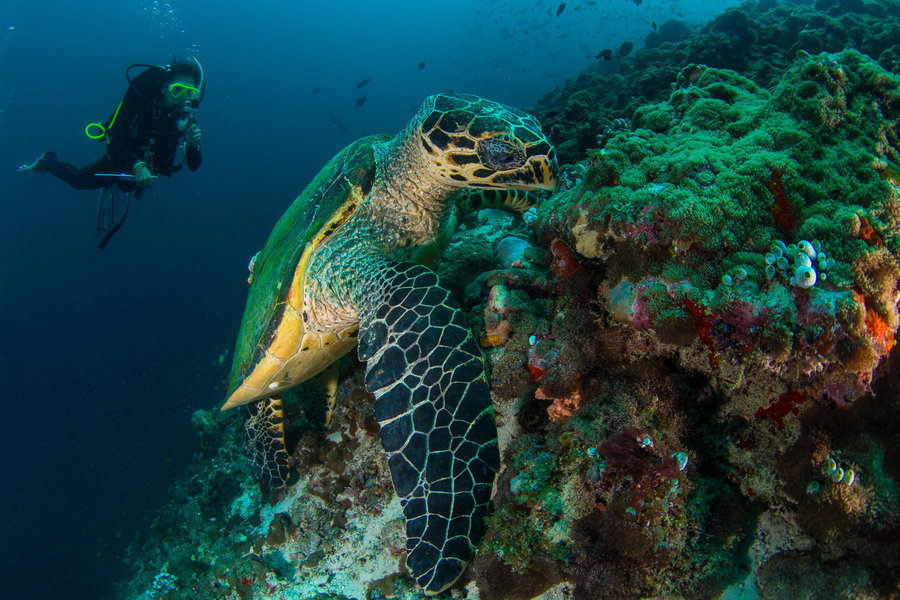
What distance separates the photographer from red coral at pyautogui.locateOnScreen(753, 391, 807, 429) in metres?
1.55

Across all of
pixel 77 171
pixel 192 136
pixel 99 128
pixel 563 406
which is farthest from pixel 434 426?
pixel 77 171

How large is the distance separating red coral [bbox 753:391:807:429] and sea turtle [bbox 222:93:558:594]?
4.11ft

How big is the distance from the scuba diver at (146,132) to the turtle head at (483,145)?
6.11m

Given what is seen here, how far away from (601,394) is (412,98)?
2796 inches

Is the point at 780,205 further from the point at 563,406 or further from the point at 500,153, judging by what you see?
the point at 500,153

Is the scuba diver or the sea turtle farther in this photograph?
the scuba diver

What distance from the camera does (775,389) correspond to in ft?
5.17

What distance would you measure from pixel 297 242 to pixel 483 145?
196 cm

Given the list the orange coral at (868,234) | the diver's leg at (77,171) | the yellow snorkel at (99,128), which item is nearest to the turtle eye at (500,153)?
the orange coral at (868,234)

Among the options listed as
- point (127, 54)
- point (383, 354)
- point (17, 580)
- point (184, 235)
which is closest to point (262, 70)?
point (127, 54)

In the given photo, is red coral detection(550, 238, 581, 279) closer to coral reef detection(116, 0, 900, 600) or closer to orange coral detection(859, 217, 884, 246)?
coral reef detection(116, 0, 900, 600)

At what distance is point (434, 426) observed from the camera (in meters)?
2.27

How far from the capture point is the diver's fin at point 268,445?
13.8ft

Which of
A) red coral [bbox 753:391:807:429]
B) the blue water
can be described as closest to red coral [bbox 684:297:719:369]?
red coral [bbox 753:391:807:429]
